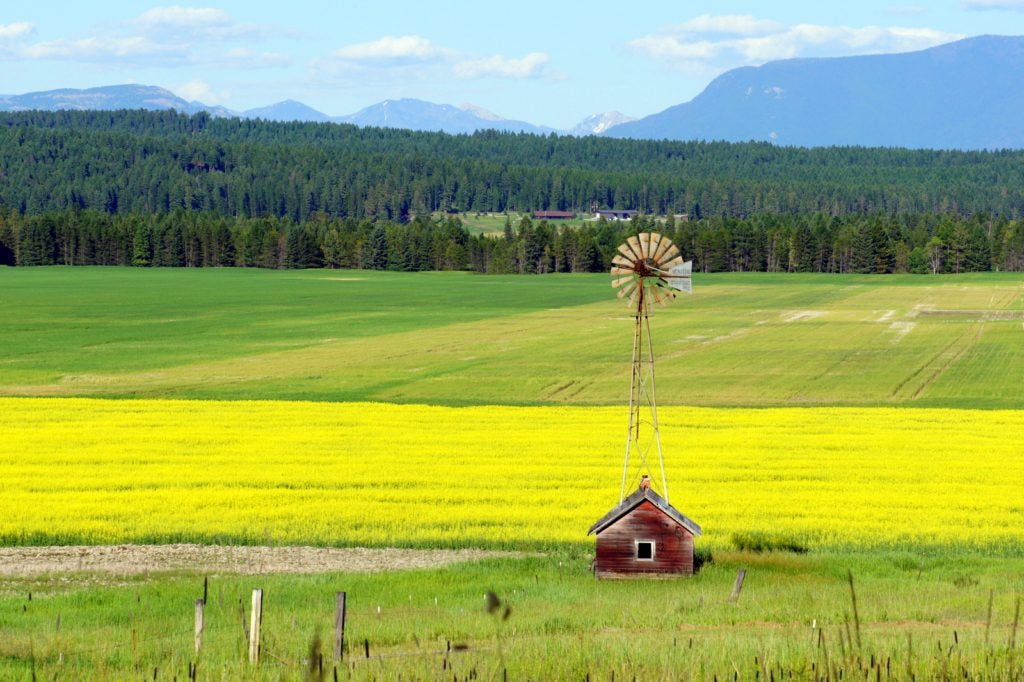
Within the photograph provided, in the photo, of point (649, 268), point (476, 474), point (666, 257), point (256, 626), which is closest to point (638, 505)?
point (649, 268)

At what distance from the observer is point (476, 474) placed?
36.1m

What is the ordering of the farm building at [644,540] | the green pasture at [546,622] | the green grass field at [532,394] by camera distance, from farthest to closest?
the farm building at [644,540], the green grass field at [532,394], the green pasture at [546,622]

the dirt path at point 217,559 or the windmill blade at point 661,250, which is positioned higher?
the windmill blade at point 661,250

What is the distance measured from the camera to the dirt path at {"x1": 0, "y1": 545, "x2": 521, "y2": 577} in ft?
84.6

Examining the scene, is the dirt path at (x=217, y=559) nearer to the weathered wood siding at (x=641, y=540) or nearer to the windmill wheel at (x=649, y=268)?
the weathered wood siding at (x=641, y=540)

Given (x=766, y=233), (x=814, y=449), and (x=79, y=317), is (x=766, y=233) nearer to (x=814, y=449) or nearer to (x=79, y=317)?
(x=79, y=317)

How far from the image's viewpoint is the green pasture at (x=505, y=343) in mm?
61250

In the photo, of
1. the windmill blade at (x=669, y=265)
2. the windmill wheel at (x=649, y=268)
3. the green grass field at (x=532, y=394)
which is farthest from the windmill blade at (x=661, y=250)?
the green grass field at (x=532, y=394)

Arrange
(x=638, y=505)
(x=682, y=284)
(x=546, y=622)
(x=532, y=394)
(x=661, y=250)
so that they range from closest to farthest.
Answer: (x=546, y=622) → (x=638, y=505) → (x=682, y=284) → (x=661, y=250) → (x=532, y=394)

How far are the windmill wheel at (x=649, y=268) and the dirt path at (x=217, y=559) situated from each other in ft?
18.6

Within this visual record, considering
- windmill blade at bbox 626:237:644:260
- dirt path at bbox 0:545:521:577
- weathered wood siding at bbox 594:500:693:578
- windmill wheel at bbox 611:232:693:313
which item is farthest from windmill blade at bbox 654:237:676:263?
dirt path at bbox 0:545:521:577

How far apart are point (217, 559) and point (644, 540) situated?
8.24 metres

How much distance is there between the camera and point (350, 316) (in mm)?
108250

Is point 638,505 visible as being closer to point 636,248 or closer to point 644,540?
point 644,540
